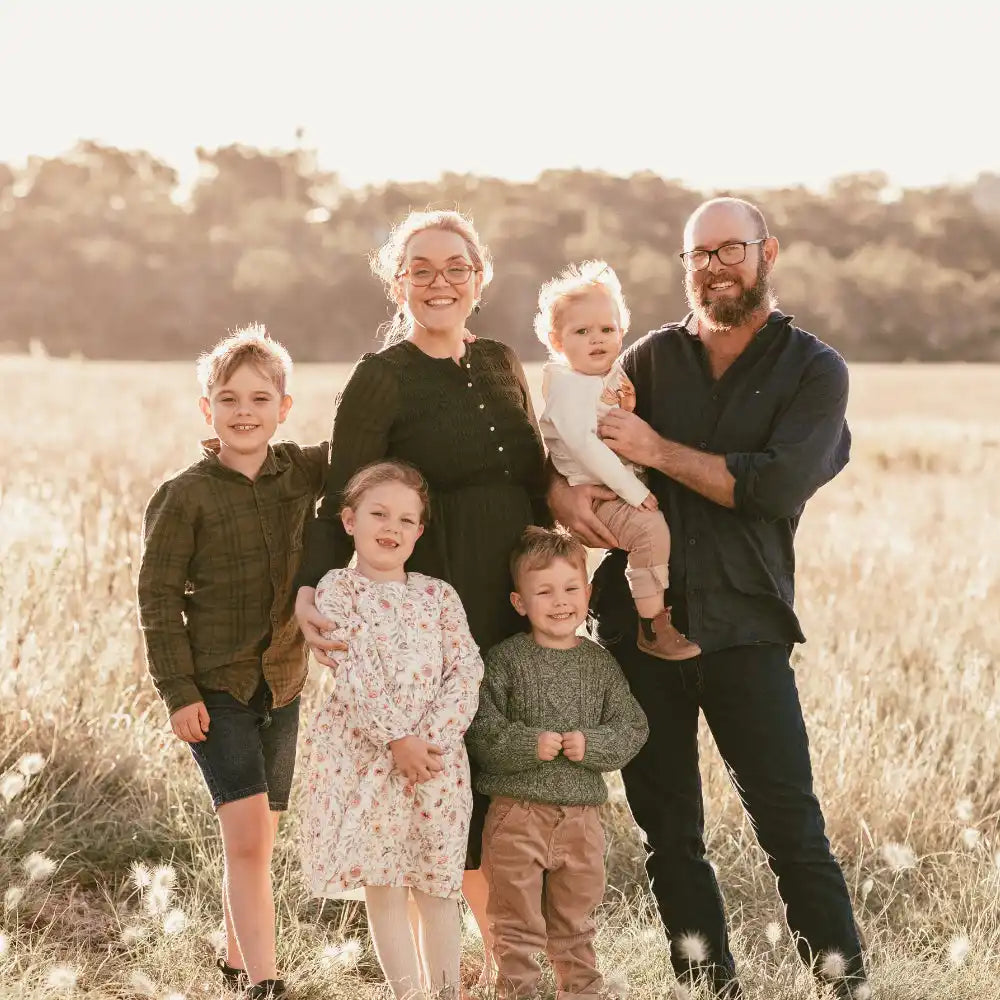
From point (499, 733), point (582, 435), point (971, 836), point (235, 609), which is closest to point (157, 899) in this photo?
point (235, 609)

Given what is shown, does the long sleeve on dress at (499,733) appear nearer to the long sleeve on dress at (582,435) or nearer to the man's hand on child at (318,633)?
the man's hand on child at (318,633)

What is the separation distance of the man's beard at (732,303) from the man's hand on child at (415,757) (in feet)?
5.00

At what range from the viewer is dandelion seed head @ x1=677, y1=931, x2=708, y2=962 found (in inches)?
167

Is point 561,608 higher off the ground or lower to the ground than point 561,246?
lower

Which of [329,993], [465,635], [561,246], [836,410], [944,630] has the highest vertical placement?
[561,246]

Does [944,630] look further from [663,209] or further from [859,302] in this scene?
[663,209]

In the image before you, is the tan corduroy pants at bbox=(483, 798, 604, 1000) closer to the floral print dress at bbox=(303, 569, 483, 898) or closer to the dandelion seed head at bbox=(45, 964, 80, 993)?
the floral print dress at bbox=(303, 569, 483, 898)

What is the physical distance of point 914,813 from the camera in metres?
5.50

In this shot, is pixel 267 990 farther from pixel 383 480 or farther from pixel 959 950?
pixel 959 950

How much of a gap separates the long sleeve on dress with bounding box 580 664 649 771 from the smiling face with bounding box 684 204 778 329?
1122mm

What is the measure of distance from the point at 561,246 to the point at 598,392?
46.7 meters

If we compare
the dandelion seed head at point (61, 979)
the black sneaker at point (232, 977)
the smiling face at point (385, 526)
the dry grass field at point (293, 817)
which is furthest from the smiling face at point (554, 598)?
the dandelion seed head at point (61, 979)

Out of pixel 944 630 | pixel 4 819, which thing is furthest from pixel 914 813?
pixel 4 819

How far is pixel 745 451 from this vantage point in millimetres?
4230
